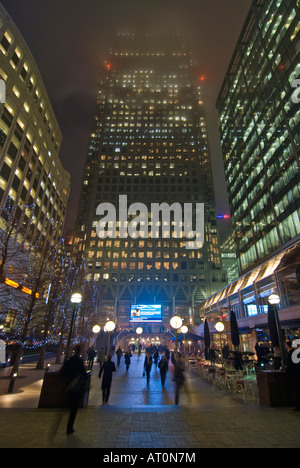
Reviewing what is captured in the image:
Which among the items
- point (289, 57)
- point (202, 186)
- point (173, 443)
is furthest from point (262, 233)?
point (202, 186)

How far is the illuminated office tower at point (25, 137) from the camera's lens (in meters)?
36.5

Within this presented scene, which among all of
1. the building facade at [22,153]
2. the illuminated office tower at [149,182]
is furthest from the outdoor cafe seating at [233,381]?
the illuminated office tower at [149,182]

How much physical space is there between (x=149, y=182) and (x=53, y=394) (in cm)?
8768

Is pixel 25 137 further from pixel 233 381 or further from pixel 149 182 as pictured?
pixel 149 182

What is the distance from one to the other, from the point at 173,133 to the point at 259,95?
216 feet

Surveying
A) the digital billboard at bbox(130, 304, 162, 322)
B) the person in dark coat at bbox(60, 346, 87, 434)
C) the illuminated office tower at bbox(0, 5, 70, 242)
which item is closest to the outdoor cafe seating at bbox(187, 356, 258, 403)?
the person in dark coat at bbox(60, 346, 87, 434)

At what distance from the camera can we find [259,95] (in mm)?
41719

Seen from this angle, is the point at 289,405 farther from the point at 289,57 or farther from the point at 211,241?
the point at 211,241

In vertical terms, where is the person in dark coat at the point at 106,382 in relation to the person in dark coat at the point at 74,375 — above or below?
below

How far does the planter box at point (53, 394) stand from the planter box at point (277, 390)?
641 centimetres

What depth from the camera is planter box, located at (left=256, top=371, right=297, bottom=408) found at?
25.5ft

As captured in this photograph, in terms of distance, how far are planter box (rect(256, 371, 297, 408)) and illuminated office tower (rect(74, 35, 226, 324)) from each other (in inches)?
2209

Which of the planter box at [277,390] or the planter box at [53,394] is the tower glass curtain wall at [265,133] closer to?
the planter box at [277,390]

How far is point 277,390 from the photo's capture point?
311 inches
